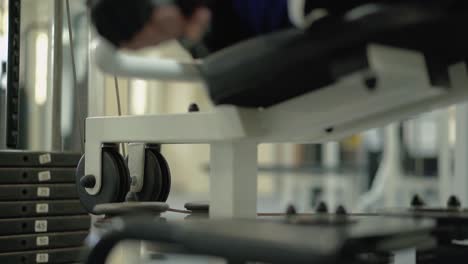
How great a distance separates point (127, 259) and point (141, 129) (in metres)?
0.27

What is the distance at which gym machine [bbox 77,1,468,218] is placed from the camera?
25.0 inches

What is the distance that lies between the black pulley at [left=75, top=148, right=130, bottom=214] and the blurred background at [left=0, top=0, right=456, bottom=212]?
6.2 inches

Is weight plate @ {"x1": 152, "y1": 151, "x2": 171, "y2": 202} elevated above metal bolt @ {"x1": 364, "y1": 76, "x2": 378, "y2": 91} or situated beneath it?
situated beneath

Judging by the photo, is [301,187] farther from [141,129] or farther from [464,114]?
[141,129]

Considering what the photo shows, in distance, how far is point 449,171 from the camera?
2588 mm

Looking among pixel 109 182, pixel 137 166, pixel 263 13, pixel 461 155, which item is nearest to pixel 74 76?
pixel 137 166

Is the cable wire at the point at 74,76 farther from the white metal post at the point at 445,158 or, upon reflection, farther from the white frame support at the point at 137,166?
the white metal post at the point at 445,158

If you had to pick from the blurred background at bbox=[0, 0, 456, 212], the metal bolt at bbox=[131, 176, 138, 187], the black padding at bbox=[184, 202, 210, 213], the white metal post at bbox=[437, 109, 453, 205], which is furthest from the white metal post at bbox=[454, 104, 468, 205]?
the metal bolt at bbox=[131, 176, 138, 187]

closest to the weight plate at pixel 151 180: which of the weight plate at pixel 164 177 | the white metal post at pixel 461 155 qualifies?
the weight plate at pixel 164 177

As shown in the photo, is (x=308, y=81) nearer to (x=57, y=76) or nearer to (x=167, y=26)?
(x=167, y=26)

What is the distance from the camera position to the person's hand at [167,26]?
2.06 ft

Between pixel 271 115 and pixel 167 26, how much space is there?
266 mm

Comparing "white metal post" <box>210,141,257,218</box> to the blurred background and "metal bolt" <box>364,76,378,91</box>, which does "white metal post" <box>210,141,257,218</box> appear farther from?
"metal bolt" <box>364,76,378,91</box>

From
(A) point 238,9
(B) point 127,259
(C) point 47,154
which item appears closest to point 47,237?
(C) point 47,154
